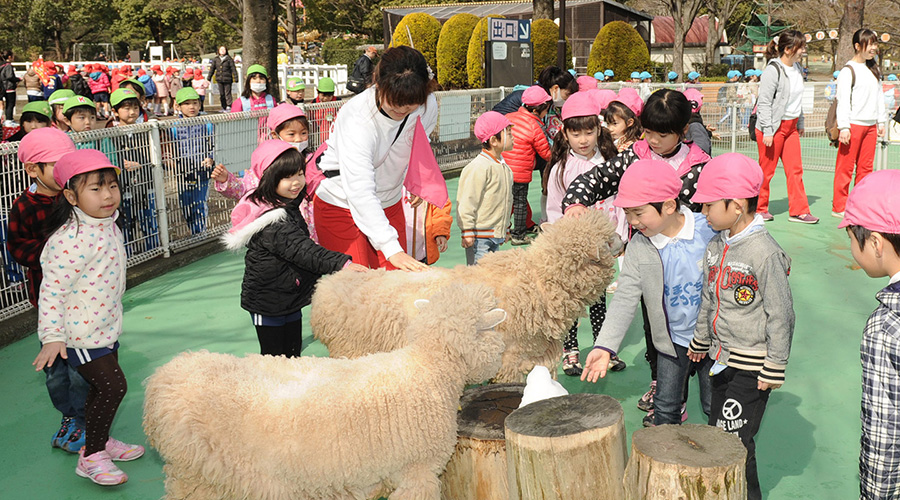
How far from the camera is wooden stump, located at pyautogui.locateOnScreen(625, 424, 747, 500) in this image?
2562 millimetres

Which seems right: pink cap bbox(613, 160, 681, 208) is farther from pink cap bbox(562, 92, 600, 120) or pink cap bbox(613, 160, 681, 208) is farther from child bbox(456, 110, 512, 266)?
child bbox(456, 110, 512, 266)

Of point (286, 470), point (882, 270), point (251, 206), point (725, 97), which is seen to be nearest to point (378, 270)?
point (251, 206)

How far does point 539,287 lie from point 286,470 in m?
1.61

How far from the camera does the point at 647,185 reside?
3404mm

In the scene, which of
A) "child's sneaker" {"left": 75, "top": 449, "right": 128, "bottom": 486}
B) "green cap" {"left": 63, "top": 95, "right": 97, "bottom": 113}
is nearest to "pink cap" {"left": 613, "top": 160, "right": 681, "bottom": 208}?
"child's sneaker" {"left": 75, "top": 449, "right": 128, "bottom": 486}

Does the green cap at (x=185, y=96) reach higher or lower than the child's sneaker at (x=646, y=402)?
higher

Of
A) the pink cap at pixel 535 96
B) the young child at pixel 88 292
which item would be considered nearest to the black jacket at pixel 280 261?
the young child at pixel 88 292

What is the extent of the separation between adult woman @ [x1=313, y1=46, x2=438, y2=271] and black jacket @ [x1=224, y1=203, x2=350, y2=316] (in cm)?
21

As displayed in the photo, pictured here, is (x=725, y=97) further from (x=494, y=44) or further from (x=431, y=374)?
(x=431, y=374)

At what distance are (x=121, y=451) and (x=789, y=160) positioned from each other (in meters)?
8.17

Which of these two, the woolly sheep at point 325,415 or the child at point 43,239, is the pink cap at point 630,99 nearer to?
the woolly sheep at point 325,415

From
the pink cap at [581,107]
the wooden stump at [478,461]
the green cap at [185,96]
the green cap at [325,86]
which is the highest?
the green cap at [325,86]

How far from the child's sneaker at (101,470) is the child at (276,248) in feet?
3.13

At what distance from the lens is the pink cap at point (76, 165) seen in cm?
367
